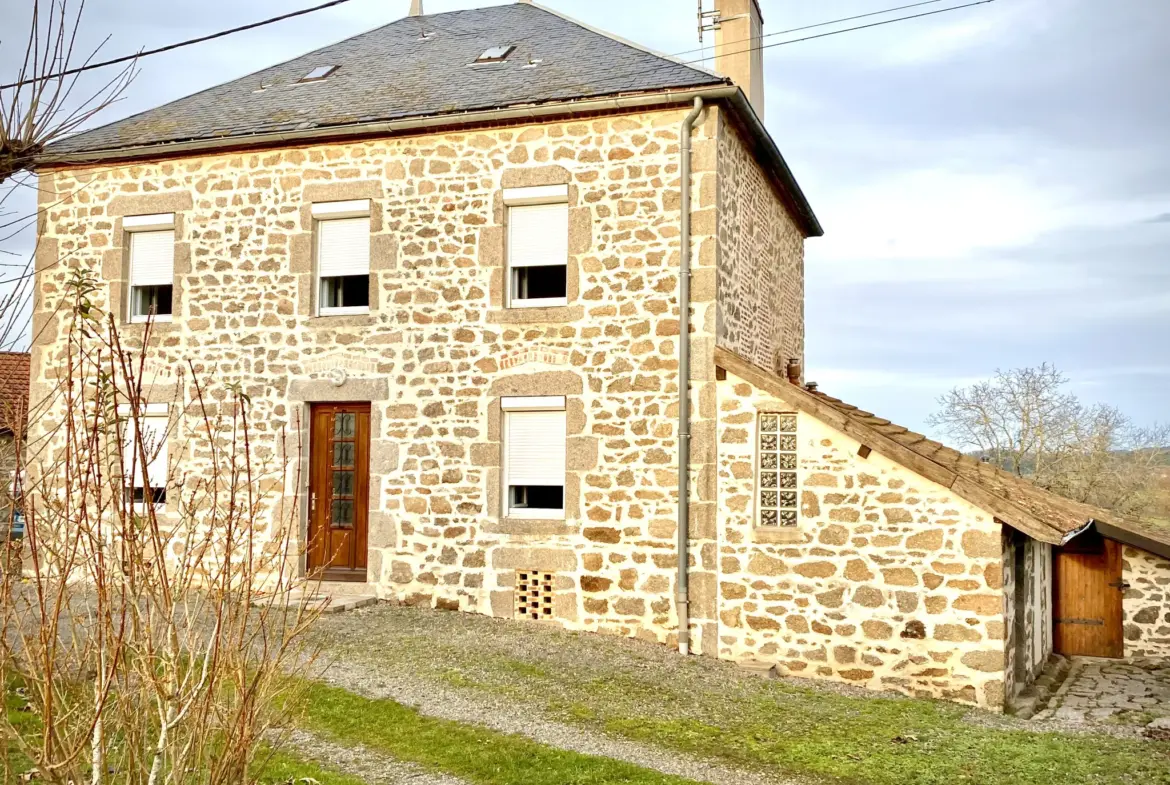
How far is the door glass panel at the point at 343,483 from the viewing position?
12.0m

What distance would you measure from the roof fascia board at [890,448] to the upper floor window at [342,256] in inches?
176

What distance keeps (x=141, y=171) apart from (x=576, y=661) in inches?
326

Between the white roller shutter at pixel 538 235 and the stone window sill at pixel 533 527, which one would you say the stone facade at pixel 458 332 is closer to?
the stone window sill at pixel 533 527

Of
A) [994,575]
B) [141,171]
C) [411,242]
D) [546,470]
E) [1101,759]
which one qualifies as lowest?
[1101,759]

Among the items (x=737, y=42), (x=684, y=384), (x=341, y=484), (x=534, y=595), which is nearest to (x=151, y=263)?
(x=341, y=484)

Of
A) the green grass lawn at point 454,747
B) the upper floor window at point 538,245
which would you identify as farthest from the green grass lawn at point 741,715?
the upper floor window at point 538,245

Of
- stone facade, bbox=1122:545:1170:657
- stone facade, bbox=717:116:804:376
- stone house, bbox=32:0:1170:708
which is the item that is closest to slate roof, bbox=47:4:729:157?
stone house, bbox=32:0:1170:708

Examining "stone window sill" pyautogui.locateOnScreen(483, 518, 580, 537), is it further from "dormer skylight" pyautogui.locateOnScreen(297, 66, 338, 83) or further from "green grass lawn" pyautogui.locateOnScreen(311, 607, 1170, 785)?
"dormer skylight" pyautogui.locateOnScreen(297, 66, 338, 83)

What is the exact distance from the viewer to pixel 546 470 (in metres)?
11.1

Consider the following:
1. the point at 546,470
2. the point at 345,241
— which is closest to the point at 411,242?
the point at 345,241

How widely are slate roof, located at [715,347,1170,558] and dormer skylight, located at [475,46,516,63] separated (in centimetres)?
511

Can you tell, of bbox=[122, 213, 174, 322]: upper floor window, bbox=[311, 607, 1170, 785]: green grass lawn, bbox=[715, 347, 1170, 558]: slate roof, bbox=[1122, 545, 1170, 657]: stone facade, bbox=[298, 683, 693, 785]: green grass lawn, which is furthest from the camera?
bbox=[1122, 545, 1170, 657]: stone facade

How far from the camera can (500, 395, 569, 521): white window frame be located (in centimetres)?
1097

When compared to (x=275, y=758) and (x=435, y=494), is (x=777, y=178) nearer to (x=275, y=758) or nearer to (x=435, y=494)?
(x=435, y=494)
